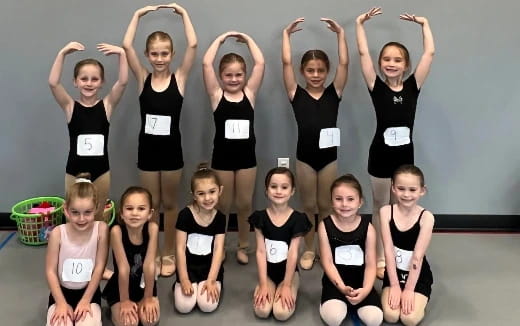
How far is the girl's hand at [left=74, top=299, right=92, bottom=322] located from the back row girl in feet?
2.14

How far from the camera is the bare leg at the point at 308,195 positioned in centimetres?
302

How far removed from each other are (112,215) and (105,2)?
1.30 m

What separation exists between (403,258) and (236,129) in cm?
110

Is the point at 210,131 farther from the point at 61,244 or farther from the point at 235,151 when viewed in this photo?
the point at 61,244

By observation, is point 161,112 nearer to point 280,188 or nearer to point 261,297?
point 280,188

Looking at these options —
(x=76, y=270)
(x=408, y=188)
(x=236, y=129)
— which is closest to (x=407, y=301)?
(x=408, y=188)

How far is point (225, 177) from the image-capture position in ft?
9.89

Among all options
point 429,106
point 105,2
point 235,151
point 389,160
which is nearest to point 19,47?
point 105,2

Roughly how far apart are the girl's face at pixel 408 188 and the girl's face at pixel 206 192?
2.84 ft

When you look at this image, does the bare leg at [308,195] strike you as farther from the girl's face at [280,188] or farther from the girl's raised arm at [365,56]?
the girl's raised arm at [365,56]

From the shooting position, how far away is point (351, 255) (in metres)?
2.55

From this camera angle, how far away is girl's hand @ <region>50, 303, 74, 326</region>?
2.31m

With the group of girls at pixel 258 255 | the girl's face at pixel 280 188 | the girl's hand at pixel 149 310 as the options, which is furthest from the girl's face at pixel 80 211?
the girl's face at pixel 280 188

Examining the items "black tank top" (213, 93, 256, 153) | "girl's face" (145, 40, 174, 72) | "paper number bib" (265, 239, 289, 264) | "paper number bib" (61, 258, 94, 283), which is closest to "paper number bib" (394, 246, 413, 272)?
"paper number bib" (265, 239, 289, 264)
